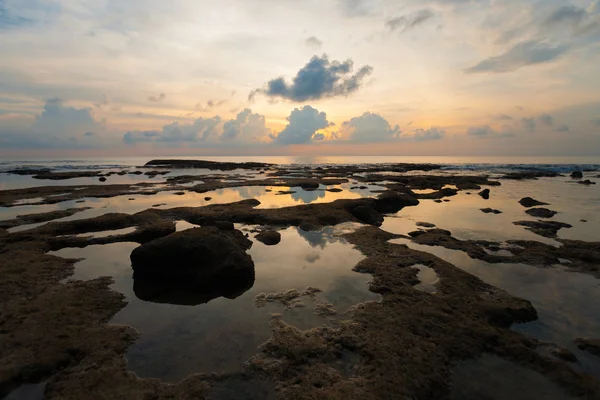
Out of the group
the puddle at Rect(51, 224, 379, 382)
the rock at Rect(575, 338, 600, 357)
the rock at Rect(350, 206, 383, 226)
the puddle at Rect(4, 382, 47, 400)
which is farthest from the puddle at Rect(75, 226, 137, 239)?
the rock at Rect(575, 338, 600, 357)

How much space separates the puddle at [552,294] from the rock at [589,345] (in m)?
0.20

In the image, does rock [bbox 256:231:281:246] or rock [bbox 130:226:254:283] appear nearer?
rock [bbox 130:226:254:283]

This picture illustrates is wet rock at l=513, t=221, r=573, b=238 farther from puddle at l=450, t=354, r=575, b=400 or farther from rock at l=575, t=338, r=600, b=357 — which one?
puddle at l=450, t=354, r=575, b=400

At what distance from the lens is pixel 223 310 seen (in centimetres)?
1212

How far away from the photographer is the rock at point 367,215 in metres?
28.3

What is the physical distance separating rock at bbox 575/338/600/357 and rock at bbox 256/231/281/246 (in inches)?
613

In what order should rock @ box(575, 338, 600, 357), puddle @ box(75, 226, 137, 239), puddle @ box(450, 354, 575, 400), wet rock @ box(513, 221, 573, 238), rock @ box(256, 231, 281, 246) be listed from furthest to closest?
wet rock @ box(513, 221, 573, 238)
puddle @ box(75, 226, 137, 239)
rock @ box(256, 231, 281, 246)
rock @ box(575, 338, 600, 357)
puddle @ box(450, 354, 575, 400)

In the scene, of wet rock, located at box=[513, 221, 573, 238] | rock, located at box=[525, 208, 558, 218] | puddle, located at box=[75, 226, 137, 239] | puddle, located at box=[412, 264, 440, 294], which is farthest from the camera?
rock, located at box=[525, 208, 558, 218]

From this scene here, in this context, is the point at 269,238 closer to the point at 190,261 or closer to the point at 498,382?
the point at 190,261

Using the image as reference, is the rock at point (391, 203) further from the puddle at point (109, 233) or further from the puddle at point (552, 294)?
the puddle at point (109, 233)

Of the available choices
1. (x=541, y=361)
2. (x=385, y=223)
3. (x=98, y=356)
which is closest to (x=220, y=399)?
(x=98, y=356)

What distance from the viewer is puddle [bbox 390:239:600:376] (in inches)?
407

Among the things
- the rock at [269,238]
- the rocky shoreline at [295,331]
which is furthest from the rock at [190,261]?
the rock at [269,238]

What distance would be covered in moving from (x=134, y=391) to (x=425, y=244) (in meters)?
18.3
